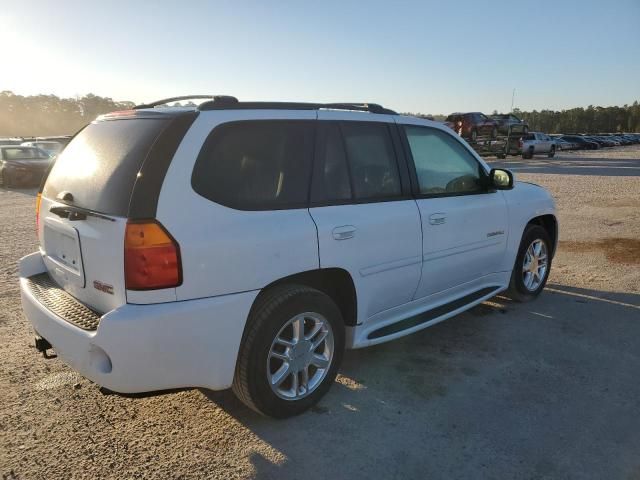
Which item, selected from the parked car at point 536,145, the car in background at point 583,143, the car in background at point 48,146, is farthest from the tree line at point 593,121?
the car in background at point 48,146

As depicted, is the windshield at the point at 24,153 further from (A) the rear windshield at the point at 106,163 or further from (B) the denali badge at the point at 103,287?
(B) the denali badge at the point at 103,287

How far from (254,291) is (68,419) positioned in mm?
1422

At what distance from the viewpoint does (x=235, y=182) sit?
270 cm

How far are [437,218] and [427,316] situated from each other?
740 millimetres

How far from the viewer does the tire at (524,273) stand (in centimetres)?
490

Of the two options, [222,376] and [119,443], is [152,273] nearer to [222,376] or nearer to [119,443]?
[222,376]

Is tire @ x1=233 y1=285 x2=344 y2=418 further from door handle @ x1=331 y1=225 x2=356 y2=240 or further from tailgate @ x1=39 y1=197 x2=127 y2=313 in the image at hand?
tailgate @ x1=39 y1=197 x2=127 y2=313

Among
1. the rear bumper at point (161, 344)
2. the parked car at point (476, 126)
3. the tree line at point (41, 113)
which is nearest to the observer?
the rear bumper at point (161, 344)

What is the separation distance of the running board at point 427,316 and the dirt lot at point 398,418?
1.05 ft

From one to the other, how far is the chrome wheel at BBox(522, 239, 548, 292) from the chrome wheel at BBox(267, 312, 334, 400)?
8.89 ft

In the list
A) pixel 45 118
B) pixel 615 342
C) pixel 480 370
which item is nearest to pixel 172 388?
pixel 480 370

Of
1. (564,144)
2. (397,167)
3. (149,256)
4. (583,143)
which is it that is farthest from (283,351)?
(583,143)

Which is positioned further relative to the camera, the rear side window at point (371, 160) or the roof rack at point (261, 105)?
the rear side window at point (371, 160)

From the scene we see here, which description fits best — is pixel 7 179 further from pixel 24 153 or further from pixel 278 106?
pixel 278 106
